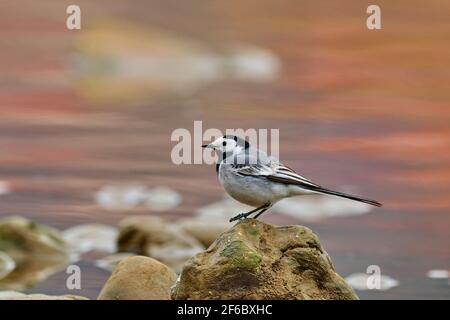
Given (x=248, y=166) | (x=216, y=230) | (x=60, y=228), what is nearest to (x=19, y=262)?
(x=60, y=228)

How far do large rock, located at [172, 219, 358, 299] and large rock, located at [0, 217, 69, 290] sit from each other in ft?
13.5

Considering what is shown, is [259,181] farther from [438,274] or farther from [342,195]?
[438,274]

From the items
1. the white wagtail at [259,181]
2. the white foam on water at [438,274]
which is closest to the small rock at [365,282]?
the white foam on water at [438,274]

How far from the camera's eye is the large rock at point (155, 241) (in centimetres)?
1350

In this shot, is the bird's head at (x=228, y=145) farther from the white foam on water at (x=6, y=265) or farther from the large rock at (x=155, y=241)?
the white foam on water at (x=6, y=265)

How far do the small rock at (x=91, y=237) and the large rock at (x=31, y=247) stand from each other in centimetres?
29

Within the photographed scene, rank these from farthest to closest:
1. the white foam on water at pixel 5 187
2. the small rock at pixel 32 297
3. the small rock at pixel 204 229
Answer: the white foam on water at pixel 5 187
the small rock at pixel 204 229
the small rock at pixel 32 297

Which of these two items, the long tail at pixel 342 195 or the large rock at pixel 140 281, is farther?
the large rock at pixel 140 281

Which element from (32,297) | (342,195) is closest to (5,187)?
(32,297)

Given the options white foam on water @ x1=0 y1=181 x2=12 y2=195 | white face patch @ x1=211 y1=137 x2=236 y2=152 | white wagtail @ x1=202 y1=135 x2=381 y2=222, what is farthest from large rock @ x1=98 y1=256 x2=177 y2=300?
white foam on water @ x1=0 y1=181 x2=12 y2=195

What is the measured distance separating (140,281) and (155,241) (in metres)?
2.93

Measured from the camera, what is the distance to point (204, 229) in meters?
14.3

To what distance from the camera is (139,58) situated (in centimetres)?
2908
